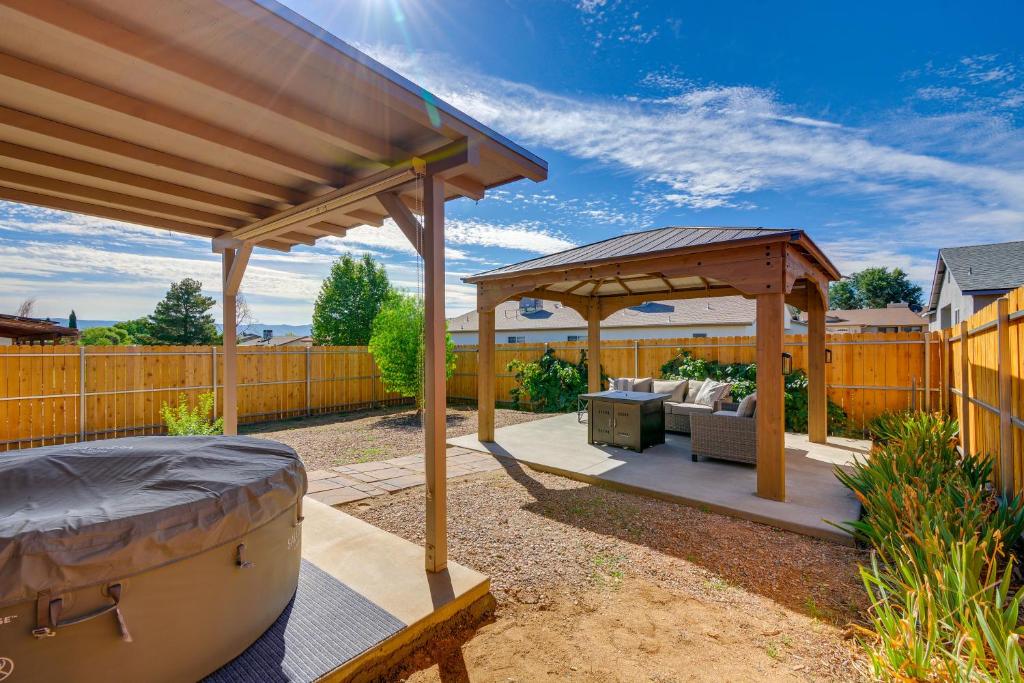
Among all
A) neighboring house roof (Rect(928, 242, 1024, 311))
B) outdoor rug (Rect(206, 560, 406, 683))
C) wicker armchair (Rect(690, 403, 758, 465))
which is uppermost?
neighboring house roof (Rect(928, 242, 1024, 311))

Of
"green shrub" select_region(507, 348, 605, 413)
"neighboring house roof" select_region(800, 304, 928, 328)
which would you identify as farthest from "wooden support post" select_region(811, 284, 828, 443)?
"neighboring house roof" select_region(800, 304, 928, 328)

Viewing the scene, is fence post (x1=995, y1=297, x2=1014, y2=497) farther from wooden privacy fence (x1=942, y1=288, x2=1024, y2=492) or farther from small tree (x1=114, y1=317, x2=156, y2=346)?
small tree (x1=114, y1=317, x2=156, y2=346)

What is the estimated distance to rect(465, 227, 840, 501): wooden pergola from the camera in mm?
4625

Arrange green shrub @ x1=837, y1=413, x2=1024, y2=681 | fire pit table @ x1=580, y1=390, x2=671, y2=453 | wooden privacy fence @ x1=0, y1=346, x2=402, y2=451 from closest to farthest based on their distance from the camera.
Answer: green shrub @ x1=837, y1=413, x2=1024, y2=681 < fire pit table @ x1=580, y1=390, x2=671, y2=453 < wooden privacy fence @ x1=0, y1=346, x2=402, y2=451

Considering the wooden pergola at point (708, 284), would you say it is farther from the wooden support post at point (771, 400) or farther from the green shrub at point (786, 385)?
the green shrub at point (786, 385)

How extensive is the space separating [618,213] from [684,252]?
9828 mm

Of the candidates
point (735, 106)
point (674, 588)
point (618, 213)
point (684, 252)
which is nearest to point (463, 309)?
point (618, 213)

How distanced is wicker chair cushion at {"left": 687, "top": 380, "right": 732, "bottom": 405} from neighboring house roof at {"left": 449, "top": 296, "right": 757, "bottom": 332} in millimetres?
5541

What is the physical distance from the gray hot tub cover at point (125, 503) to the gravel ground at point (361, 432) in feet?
12.7

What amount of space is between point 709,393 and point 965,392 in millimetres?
3139

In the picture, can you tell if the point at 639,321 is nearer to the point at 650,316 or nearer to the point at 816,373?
the point at 650,316

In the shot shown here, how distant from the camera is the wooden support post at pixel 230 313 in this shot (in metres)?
4.54

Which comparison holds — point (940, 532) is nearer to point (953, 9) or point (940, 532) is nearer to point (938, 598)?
point (938, 598)

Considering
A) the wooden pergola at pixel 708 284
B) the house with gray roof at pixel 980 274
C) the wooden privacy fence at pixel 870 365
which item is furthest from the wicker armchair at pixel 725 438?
the house with gray roof at pixel 980 274
